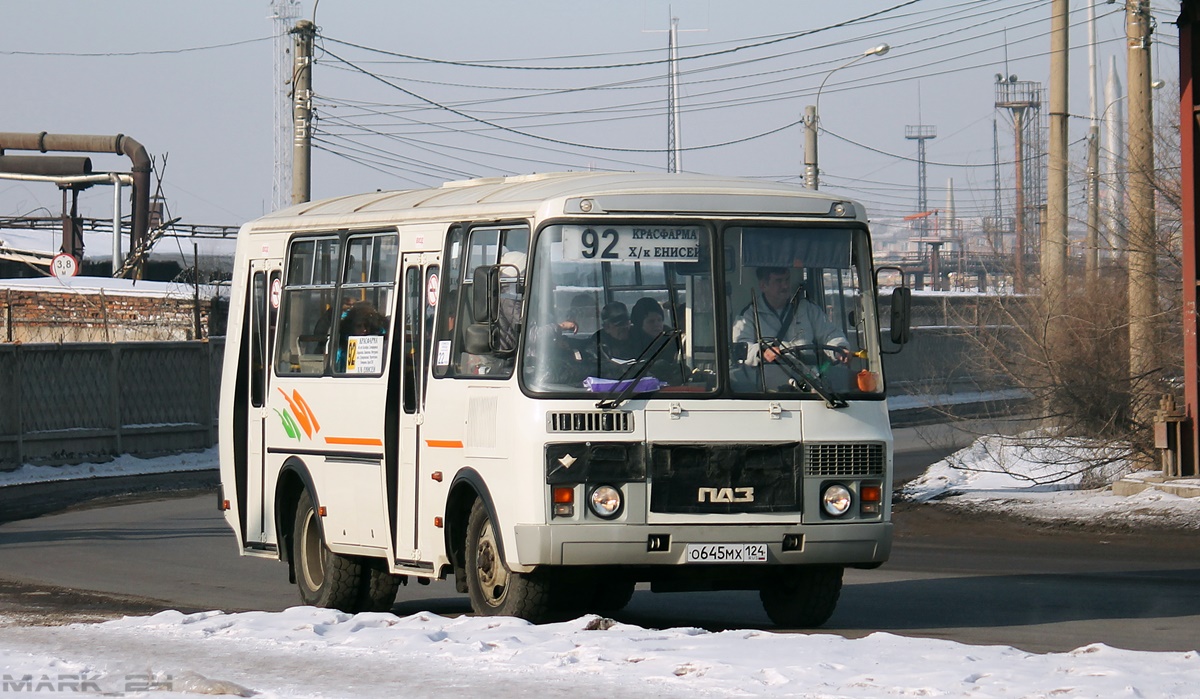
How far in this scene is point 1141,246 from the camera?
20.7 meters

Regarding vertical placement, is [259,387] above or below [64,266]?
below

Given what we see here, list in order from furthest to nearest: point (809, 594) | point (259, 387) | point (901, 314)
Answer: point (259, 387) → point (809, 594) → point (901, 314)

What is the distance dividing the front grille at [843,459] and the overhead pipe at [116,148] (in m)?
51.2

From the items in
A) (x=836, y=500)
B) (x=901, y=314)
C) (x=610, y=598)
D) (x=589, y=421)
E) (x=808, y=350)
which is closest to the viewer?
(x=589, y=421)

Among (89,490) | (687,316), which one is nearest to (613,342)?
(687,316)

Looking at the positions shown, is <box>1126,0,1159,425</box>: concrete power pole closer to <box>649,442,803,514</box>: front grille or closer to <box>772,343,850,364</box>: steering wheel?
<box>772,343,850,364</box>: steering wheel

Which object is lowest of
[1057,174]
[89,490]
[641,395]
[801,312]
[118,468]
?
[89,490]

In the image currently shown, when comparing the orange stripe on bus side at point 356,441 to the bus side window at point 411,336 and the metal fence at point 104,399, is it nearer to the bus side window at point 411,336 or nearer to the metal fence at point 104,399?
the bus side window at point 411,336

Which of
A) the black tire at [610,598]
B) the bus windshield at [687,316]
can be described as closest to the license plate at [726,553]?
the bus windshield at [687,316]

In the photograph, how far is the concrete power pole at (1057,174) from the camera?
78.2 feet

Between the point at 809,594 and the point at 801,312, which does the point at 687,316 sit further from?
the point at 809,594

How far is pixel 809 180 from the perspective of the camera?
3625cm

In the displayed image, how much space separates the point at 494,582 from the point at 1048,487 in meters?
13.0

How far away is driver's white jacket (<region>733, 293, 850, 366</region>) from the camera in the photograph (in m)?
10.2
